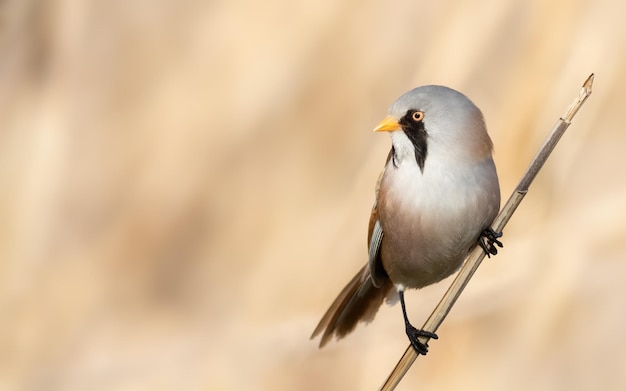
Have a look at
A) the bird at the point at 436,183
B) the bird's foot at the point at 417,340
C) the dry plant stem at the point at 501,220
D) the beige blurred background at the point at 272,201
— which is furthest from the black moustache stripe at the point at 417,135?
the beige blurred background at the point at 272,201

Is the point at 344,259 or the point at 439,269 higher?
the point at 439,269

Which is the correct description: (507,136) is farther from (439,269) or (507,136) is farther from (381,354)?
(381,354)

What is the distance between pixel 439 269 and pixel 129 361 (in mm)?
1166

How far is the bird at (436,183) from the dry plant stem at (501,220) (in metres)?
0.13

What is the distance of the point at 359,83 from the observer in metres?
3.36

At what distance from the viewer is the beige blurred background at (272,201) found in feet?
10.6

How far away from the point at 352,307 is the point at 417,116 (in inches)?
28.4

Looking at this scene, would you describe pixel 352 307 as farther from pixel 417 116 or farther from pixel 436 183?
pixel 417 116

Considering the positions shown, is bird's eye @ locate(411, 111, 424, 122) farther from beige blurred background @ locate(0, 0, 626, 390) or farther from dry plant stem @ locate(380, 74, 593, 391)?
beige blurred background @ locate(0, 0, 626, 390)

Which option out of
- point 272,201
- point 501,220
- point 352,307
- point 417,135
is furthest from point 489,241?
point 272,201

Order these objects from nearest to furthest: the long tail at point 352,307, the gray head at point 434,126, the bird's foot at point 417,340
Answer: the gray head at point 434,126 → the bird's foot at point 417,340 → the long tail at point 352,307

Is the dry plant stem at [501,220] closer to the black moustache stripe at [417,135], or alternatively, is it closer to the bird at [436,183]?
the bird at [436,183]

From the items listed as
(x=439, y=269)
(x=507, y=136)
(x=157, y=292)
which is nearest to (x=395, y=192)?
(x=439, y=269)

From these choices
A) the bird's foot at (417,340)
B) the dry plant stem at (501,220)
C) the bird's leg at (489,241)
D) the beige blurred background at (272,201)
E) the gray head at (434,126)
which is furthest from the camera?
the beige blurred background at (272,201)
